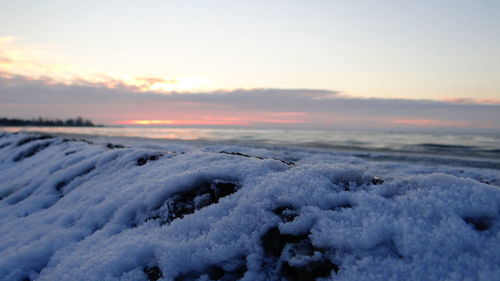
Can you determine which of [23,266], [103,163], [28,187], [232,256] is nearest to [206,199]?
[232,256]

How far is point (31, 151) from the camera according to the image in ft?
38.7

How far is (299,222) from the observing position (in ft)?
8.02

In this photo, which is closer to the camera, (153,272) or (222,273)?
(222,273)

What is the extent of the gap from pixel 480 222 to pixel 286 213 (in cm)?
135

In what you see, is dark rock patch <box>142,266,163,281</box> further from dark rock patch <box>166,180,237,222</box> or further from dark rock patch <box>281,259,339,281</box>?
dark rock patch <box>281,259,339,281</box>

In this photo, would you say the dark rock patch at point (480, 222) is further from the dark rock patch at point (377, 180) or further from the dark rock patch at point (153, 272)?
the dark rock patch at point (153, 272)

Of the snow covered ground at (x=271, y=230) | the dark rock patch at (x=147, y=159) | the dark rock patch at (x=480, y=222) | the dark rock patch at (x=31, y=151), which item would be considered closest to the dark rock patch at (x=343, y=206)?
the snow covered ground at (x=271, y=230)

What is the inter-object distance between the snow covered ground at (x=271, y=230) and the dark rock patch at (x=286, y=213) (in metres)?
0.01

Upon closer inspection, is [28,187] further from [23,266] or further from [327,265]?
[327,265]

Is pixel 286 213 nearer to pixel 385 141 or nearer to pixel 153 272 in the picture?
pixel 153 272

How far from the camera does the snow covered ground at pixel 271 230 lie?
2.03 metres

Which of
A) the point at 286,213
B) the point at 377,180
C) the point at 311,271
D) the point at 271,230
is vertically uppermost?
the point at 377,180

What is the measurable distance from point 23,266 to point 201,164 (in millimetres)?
2111

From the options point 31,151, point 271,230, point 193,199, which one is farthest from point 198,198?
point 31,151
